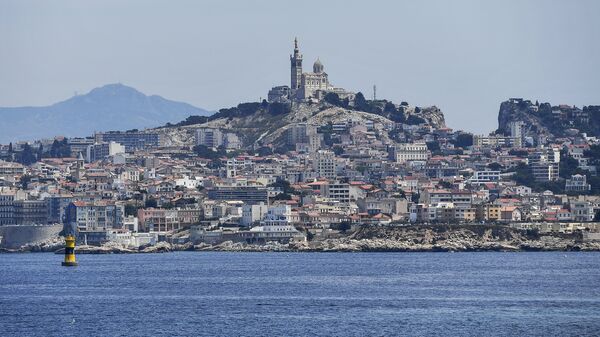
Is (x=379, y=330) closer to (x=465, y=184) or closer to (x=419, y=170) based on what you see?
(x=465, y=184)

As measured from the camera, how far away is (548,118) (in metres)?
180

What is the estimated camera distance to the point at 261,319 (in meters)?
51.9

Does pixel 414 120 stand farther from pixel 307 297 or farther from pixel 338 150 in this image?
pixel 307 297

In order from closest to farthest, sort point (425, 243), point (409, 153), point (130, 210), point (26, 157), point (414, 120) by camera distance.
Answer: point (425, 243), point (130, 210), point (409, 153), point (26, 157), point (414, 120)

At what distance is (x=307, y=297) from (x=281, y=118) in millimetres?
116849

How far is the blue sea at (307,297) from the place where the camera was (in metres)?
49.3

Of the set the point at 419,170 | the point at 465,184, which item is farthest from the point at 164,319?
the point at 419,170

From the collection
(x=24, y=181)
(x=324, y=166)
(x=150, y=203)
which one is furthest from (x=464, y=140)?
(x=150, y=203)

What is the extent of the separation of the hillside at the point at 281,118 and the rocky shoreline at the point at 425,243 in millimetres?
65511

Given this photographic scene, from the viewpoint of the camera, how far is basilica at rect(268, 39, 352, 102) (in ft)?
589

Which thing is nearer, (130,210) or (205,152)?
(130,210)

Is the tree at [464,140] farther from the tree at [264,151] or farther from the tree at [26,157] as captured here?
the tree at [26,157]

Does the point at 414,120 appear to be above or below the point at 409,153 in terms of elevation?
above

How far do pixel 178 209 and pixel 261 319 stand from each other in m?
68.1
